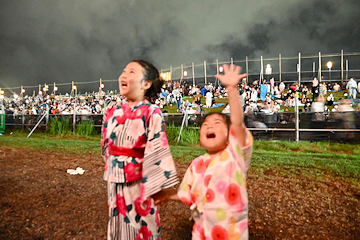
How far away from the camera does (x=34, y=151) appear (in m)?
6.82

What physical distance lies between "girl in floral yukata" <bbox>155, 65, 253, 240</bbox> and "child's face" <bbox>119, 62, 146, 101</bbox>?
25.9 inches

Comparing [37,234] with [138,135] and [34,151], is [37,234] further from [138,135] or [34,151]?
[34,151]

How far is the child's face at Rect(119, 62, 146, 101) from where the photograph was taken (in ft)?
5.55

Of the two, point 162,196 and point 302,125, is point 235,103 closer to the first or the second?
point 162,196

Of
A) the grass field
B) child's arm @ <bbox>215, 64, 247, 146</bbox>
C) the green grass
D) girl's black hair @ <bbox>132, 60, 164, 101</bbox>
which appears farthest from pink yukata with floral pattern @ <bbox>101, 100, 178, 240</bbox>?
the green grass

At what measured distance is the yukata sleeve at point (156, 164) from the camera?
4.91 feet

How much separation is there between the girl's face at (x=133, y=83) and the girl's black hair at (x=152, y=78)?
4cm

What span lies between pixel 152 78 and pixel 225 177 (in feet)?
3.33

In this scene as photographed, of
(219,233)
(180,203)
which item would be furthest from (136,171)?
(180,203)

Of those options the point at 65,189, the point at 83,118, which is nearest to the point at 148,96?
the point at 65,189

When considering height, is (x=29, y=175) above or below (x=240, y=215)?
below

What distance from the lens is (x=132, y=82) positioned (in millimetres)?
1690

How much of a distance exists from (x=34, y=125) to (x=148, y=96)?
1293 cm

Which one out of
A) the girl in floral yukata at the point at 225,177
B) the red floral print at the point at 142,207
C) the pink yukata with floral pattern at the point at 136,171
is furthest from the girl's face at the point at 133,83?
the red floral print at the point at 142,207
